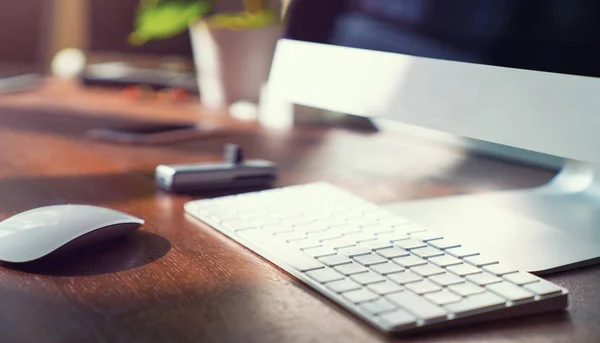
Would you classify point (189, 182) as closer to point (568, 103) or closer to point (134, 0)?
point (568, 103)

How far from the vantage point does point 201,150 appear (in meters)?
1.13

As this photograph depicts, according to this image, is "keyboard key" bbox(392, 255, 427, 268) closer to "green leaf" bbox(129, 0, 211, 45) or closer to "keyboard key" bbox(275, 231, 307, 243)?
"keyboard key" bbox(275, 231, 307, 243)

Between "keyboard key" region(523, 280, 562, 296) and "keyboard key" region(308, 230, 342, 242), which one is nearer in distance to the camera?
"keyboard key" region(523, 280, 562, 296)

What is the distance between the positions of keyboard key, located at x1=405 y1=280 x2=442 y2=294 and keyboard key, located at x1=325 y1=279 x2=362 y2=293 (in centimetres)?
4

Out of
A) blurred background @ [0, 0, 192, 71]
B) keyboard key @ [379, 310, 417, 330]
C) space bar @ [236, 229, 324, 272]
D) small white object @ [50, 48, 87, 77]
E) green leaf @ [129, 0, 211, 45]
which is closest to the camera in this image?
keyboard key @ [379, 310, 417, 330]

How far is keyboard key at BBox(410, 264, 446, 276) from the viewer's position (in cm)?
53

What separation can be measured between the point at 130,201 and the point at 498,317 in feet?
1.51

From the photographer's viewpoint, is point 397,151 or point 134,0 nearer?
point 397,151

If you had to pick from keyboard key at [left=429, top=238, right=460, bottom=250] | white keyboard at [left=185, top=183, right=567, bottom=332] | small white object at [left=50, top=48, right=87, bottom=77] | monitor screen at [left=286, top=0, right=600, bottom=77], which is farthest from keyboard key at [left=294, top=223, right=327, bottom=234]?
small white object at [left=50, top=48, right=87, bottom=77]

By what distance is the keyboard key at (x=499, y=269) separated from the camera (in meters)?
0.53

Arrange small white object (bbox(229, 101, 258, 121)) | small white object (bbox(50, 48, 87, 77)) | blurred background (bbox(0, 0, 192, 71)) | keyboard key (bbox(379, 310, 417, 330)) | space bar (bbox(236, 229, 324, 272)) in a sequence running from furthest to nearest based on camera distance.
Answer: small white object (bbox(50, 48, 87, 77))
blurred background (bbox(0, 0, 192, 71))
small white object (bbox(229, 101, 258, 121))
space bar (bbox(236, 229, 324, 272))
keyboard key (bbox(379, 310, 417, 330))

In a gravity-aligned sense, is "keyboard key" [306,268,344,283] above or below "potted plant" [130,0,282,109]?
below

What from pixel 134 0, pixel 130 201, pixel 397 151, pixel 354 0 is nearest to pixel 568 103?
pixel 354 0

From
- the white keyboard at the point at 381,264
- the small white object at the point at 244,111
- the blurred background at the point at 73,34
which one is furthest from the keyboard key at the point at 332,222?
the blurred background at the point at 73,34
